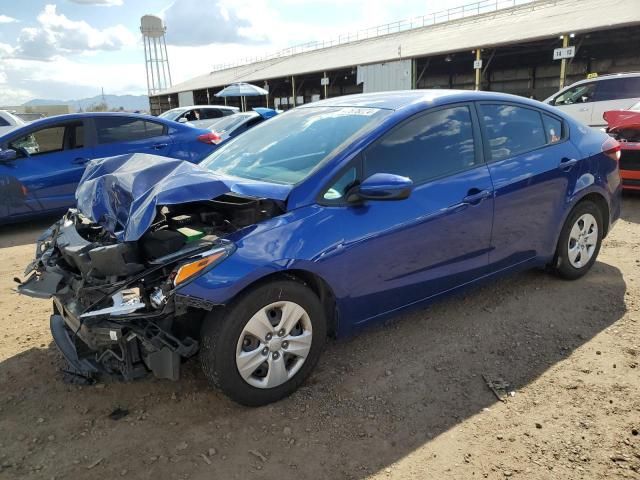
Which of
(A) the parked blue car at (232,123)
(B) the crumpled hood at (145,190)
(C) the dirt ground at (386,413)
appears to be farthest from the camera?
(A) the parked blue car at (232,123)

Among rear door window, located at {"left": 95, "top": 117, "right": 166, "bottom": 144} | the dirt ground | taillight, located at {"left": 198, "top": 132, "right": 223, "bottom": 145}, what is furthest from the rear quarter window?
rear door window, located at {"left": 95, "top": 117, "right": 166, "bottom": 144}

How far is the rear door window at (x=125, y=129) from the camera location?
7043 mm

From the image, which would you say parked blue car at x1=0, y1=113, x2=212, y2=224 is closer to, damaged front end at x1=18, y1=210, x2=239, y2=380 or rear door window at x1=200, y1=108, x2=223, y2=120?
damaged front end at x1=18, y1=210, x2=239, y2=380

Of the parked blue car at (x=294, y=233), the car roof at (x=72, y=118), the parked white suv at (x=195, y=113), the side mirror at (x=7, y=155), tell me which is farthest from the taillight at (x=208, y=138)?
the parked white suv at (x=195, y=113)

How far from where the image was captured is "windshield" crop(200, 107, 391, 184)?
10.00ft

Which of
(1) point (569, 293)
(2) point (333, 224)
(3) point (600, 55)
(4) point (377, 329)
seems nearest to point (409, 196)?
(2) point (333, 224)

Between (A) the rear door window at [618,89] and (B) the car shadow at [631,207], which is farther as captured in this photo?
(A) the rear door window at [618,89]

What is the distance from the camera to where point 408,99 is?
11.0 ft

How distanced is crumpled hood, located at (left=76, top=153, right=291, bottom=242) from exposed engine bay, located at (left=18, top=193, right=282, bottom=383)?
0.08 metres

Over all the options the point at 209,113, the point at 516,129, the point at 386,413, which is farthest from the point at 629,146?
the point at 209,113

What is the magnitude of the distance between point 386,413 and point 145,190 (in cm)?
181

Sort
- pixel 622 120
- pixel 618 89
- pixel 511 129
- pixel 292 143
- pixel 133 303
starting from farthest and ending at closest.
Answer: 1. pixel 618 89
2. pixel 622 120
3. pixel 511 129
4. pixel 292 143
5. pixel 133 303

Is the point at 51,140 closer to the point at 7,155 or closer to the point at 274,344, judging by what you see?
the point at 7,155

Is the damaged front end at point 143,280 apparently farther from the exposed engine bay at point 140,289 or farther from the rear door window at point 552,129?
the rear door window at point 552,129
